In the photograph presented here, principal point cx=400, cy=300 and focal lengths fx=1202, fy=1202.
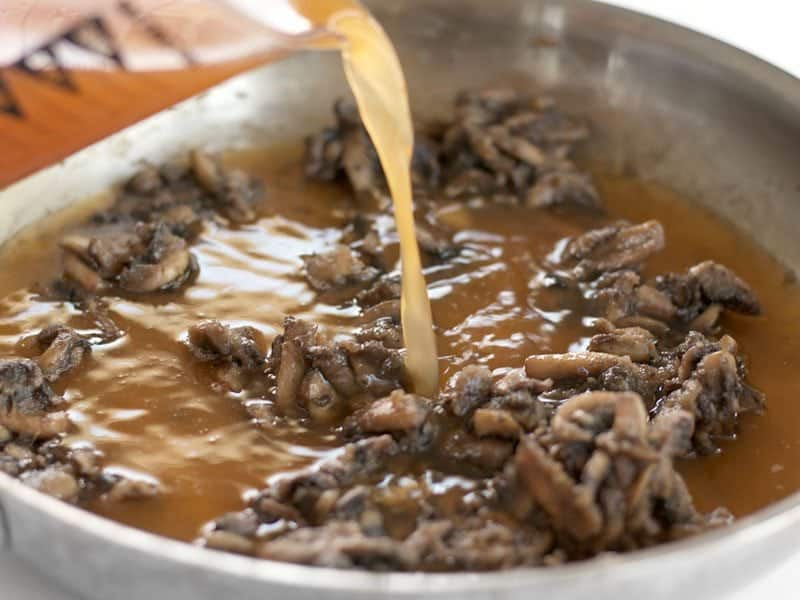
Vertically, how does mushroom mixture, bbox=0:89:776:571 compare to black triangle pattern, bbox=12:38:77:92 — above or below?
below

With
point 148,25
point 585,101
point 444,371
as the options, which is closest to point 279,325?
point 444,371

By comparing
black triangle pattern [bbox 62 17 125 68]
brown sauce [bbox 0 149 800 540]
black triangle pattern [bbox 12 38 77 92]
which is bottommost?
brown sauce [bbox 0 149 800 540]

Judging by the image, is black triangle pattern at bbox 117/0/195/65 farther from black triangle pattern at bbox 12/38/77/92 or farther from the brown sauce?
the brown sauce

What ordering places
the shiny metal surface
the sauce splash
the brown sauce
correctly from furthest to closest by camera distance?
1. the shiny metal surface
2. the sauce splash
3. the brown sauce

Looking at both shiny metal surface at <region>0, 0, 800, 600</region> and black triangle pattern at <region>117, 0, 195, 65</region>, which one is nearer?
black triangle pattern at <region>117, 0, 195, 65</region>

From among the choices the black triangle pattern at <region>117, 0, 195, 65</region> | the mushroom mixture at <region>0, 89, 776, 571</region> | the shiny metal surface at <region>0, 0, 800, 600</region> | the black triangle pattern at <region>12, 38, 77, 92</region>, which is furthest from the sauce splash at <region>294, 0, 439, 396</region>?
the shiny metal surface at <region>0, 0, 800, 600</region>

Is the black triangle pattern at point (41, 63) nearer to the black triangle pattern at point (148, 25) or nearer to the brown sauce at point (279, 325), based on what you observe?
the black triangle pattern at point (148, 25)

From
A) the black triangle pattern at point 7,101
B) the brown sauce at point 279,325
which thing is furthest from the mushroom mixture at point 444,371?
the black triangle pattern at point 7,101

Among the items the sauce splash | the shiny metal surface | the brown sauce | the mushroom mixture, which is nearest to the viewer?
the mushroom mixture
